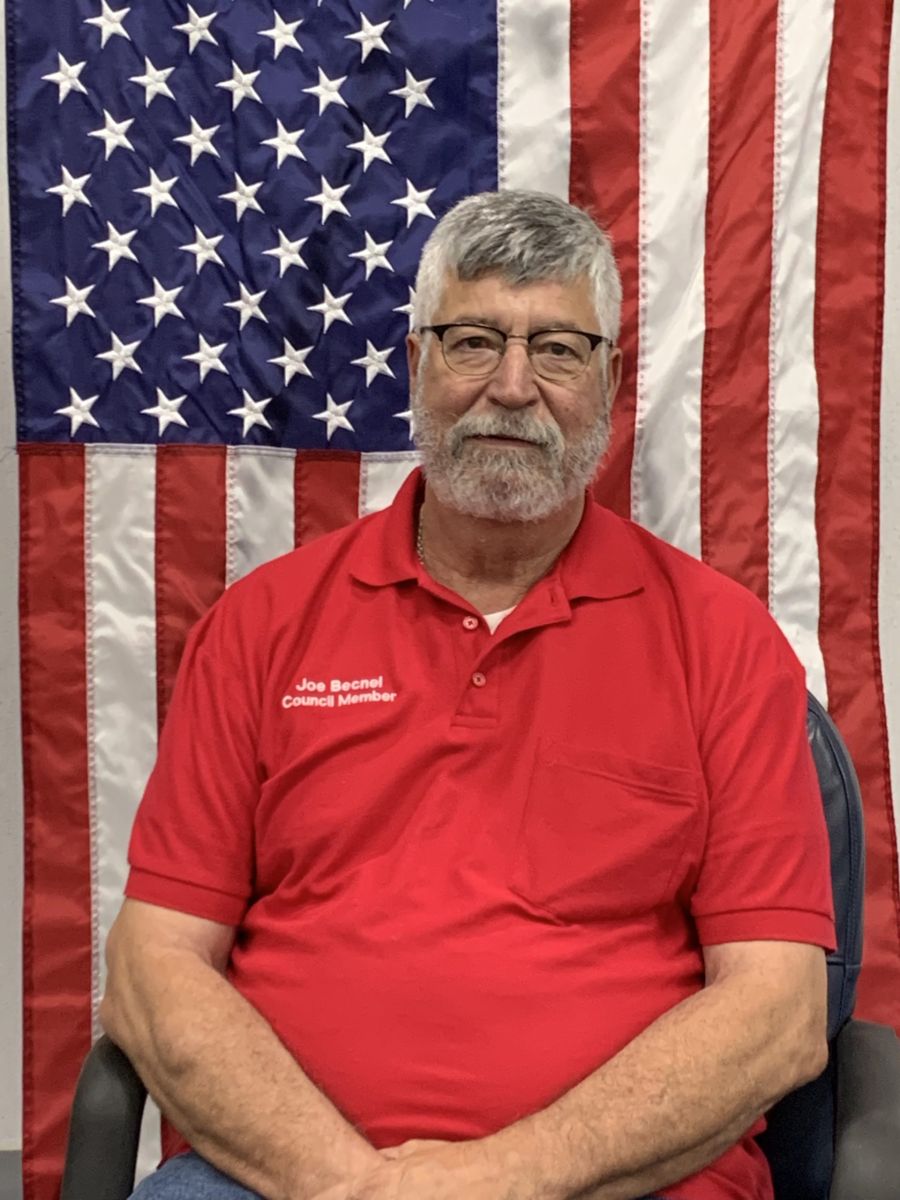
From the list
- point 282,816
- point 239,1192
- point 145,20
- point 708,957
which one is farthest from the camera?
point 145,20

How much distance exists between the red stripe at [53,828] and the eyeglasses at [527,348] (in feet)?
2.31

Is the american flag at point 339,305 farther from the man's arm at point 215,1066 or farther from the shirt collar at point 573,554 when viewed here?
the man's arm at point 215,1066

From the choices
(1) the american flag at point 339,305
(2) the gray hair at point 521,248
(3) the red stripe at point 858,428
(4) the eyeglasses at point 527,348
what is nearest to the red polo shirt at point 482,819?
(4) the eyeglasses at point 527,348

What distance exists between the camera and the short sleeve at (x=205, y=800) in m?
1.65

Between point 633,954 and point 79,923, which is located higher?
point 633,954

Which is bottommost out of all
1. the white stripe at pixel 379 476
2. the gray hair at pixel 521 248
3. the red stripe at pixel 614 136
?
the white stripe at pixel 379 476

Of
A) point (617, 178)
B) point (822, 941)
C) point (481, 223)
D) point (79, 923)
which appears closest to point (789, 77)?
point (617, 178)

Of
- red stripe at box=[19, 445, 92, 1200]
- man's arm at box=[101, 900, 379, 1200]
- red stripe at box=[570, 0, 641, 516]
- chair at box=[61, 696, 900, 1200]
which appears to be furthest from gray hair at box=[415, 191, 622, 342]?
man's arm at box=[101, 900, 379, 1200]

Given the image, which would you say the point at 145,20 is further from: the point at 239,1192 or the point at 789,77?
the point at 239,1192

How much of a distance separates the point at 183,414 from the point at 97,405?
5.1 inches

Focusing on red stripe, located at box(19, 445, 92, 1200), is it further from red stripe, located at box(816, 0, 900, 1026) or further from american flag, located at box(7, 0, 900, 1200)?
red stripe, located at box(816, 0, 900, 1026)

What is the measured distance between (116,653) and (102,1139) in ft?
2.85

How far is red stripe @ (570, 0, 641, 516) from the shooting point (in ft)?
6.98

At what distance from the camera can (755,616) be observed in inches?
67.7
